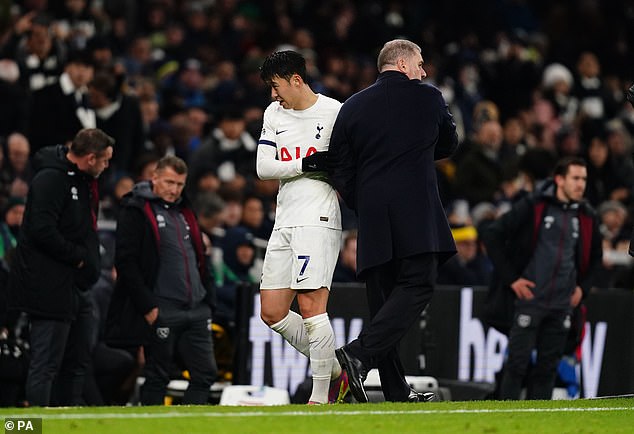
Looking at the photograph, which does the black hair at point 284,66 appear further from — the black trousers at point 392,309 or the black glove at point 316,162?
the black trousers at point 392,309

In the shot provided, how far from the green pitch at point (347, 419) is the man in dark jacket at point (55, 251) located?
216 cm

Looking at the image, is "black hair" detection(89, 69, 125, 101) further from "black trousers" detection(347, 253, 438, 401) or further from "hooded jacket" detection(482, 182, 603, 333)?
"black trousers" detection(347, 253, 438, 401)

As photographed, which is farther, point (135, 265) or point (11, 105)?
point (11, 105)

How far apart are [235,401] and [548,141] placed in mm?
10101

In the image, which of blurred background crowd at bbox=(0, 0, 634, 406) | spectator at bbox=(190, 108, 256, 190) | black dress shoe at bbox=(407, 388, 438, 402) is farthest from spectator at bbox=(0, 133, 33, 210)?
black dress shoe at bbox=(407, 388, 438, 402)

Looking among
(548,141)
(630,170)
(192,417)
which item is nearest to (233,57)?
(548,141)

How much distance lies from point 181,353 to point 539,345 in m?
3.02

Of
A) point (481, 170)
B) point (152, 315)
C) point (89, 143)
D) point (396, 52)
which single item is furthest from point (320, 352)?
point (481, 170)

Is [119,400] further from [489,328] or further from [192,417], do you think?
[192,417]

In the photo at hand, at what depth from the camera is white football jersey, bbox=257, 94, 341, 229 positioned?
9.14m

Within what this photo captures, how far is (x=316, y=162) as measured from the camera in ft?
29.8

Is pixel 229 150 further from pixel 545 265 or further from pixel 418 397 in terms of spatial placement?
pixel 418 397

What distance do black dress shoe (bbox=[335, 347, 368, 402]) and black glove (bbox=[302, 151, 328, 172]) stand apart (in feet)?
3.64

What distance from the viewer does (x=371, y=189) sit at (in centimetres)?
905
